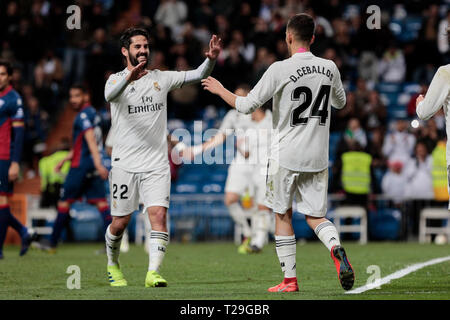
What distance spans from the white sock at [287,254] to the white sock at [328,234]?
27 cm

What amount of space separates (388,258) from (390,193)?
6987 mm

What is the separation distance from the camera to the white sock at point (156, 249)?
8648 millimetres

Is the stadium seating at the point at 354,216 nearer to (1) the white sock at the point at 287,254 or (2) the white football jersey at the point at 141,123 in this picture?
(2) the white football jersey at the point at 141,123

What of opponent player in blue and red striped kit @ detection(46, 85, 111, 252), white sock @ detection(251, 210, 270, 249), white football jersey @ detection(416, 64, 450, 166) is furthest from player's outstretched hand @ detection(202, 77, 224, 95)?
white sock @ detection(251, 210, 270, 249)

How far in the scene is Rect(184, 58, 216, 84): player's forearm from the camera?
343 inches

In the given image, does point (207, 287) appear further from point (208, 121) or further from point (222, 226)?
point (208, 121)

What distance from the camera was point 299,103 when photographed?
805cm

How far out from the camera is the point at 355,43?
23.3 metres

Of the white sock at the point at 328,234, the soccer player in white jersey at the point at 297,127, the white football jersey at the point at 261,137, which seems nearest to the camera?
the white sock at the point at 328,234

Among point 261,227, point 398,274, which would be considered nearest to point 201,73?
point 398,274

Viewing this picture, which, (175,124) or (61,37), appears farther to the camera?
(61,37)

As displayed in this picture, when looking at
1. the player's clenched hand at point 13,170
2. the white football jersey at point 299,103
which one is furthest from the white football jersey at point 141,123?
the player's clenched hand at point 13,170
